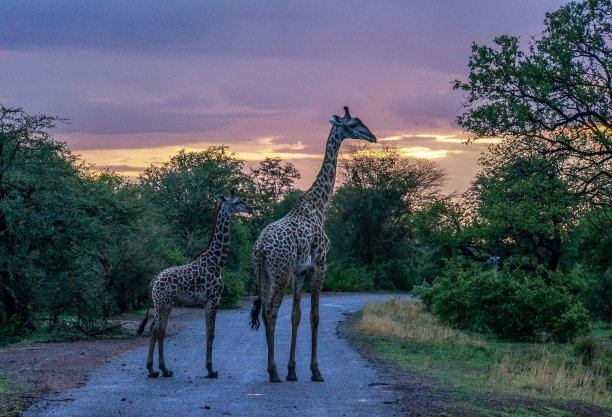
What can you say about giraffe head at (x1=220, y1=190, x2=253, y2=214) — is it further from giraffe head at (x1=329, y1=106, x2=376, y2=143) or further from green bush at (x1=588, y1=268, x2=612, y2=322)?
green bush at (x1=588, y1=268, x2=612, y2=322)

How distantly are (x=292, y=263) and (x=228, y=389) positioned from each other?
258cm

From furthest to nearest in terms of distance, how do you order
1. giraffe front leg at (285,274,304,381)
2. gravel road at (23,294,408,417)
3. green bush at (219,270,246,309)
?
green bush at (219,270,246,309) < giraffe front leg at (285,274,304,381) < gravel road at (23,294,408,417)

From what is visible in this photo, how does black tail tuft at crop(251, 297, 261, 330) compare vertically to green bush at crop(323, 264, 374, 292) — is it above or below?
above

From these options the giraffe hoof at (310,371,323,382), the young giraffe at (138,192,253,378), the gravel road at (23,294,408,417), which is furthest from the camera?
the young giraffe at (138,192,253,378)

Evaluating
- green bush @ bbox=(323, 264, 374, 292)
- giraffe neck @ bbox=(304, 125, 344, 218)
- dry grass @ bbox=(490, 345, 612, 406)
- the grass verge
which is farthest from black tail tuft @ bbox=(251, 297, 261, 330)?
green bush @ bbox=(323, 264, 374, 292)

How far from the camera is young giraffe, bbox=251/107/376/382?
14.1 meters

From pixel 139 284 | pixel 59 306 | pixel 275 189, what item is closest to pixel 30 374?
pixel 59 306

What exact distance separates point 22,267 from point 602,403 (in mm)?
16246

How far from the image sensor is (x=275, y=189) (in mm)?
75562

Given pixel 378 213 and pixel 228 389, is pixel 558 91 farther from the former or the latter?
pixel 378 213

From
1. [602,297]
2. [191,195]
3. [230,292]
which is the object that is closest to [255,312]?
[230,292]

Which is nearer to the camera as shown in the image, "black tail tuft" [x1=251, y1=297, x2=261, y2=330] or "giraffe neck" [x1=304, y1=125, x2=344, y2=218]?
"black tail tuft" [x1=251, y1=297, x2=261, y2=330]

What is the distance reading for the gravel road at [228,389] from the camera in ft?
35.5

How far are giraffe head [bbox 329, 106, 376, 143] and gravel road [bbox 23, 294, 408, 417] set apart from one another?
14.8ft
